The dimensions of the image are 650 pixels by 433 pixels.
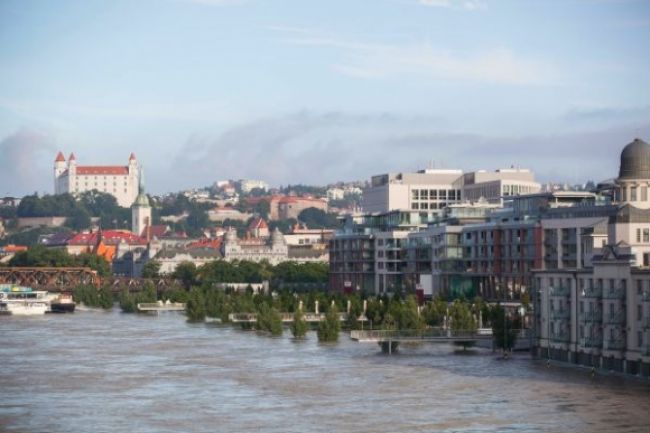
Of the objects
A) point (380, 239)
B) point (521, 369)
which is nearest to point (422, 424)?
point (521, 369)

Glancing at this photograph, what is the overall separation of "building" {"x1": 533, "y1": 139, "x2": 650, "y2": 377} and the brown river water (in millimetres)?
1466

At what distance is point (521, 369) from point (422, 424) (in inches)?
908

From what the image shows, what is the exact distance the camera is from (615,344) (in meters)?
84.2

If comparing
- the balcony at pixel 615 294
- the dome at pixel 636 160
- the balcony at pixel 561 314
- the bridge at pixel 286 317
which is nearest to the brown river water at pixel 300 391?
the balcony at pixel 561 314

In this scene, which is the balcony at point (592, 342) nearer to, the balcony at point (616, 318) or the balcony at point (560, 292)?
the balcony at point (616, 318)

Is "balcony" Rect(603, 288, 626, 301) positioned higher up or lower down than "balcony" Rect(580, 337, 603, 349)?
higher up

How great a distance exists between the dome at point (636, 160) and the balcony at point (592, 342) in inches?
760

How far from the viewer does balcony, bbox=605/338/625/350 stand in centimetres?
8369

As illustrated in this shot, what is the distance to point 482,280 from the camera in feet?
480

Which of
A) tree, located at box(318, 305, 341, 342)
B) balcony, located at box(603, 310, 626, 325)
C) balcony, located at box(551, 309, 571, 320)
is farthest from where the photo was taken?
tree, located at box(318, 305, 341, 342)

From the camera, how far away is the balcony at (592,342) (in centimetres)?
8675

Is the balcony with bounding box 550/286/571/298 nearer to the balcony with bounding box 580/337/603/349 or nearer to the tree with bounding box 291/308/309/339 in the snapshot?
the balcony with bounding box 580/337/603/349

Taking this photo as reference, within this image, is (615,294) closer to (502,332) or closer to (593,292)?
(593,292)

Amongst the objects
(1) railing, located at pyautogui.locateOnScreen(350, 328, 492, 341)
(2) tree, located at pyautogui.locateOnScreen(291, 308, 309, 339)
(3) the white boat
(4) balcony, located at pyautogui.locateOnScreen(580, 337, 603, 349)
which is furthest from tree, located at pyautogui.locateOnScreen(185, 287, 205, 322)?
(4) balcony, located at pyautogui.locateOnScreen(580, 337, 603, 349)
